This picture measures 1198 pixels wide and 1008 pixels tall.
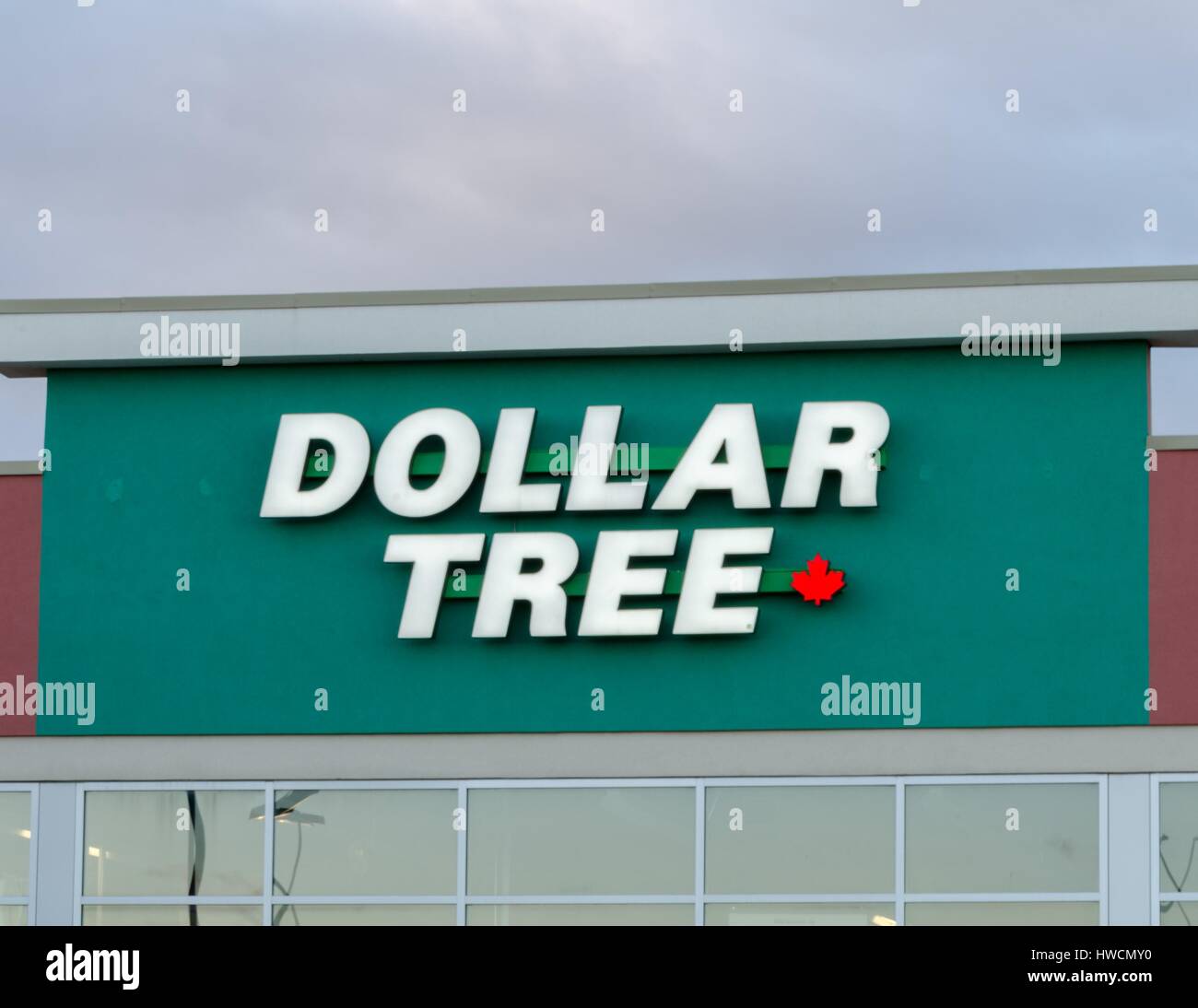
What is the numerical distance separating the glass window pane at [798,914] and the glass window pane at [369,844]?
98.4 inches

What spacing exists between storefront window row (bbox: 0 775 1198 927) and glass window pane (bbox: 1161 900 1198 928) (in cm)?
2

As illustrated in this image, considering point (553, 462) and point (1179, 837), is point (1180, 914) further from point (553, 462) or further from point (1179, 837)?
point (553, 462)

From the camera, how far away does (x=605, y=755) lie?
1967 centimetres

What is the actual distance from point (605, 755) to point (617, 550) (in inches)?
75.8

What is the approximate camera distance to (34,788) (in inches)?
796

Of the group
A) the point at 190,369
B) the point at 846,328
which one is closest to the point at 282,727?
the point at 190,369

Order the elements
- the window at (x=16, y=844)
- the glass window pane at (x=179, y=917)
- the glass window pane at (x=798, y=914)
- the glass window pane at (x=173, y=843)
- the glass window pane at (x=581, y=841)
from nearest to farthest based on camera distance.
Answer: the glass window pane at (x=798, y=914), the glass window pane at (x=581, y=841), the glass window pane at (x=179, y=917), the glass window pane at (x=173, y=843), the window at (x=16, y=844)

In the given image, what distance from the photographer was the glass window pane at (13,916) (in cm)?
2003

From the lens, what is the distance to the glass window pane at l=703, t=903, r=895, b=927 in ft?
63.2

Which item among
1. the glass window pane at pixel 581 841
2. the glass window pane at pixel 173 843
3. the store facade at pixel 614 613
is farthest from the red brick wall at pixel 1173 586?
the glass window pane at pixel 173 843
